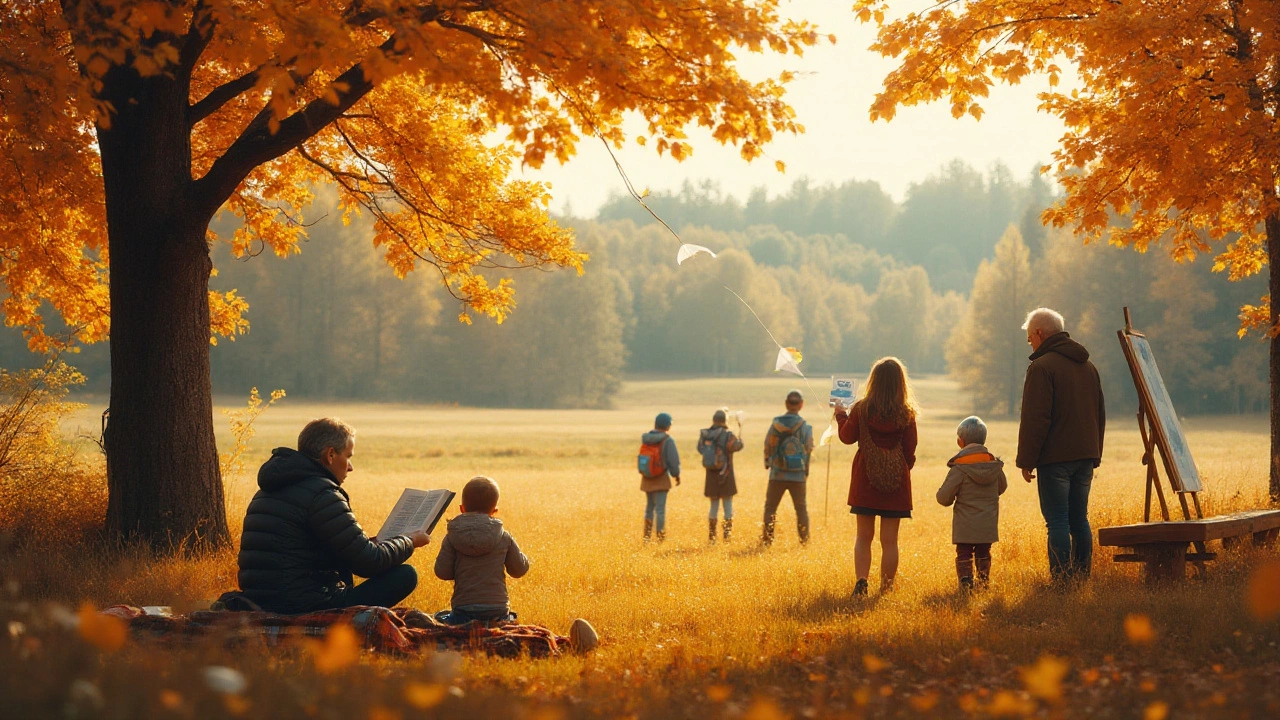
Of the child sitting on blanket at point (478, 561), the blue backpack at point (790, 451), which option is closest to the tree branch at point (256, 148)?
the child sitting on blanket at point (478, 561)

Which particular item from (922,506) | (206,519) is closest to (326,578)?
(206,519)

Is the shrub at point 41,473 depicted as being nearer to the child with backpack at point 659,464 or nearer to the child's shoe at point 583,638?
the child's shoe at point 583,638

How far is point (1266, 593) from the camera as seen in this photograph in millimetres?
5105

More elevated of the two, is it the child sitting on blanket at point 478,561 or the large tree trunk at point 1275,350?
the large tree trunk at point 1275,350

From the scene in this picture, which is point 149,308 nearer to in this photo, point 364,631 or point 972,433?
point 364,631

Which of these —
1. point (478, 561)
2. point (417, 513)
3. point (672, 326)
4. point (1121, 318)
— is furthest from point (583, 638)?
point (672, 326)

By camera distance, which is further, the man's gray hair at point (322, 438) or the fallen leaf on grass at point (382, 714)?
the man's gray hair at point (322, 438)

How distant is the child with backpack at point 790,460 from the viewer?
12094 millimetres

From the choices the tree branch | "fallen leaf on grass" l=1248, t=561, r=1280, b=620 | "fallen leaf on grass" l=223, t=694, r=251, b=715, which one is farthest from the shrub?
"fallen leaf on grass" l=1248, t=561, r=1280, b=620

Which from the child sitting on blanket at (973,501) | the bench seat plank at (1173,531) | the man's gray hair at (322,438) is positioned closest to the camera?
the man's gray hair at (322,438)

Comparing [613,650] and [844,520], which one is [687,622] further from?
[844,520]

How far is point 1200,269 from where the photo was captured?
6100 cm

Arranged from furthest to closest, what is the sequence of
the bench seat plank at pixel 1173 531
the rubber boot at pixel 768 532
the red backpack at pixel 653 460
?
the red backpack at pixel 653 460 → the rubber boot at pixel 768 532 → the bench seat plank at pixel 1173 531

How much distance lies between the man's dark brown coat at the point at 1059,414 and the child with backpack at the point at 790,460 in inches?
174
